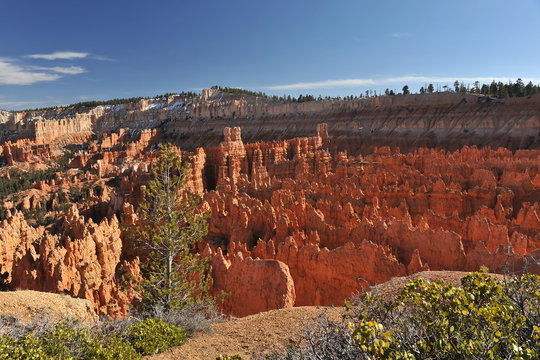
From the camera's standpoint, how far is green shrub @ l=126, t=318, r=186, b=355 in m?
7.34

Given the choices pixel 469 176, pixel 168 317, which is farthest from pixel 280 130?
pixel 168 317

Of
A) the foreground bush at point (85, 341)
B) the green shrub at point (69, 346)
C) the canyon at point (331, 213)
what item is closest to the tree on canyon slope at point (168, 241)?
the canyon at point (331, 213)

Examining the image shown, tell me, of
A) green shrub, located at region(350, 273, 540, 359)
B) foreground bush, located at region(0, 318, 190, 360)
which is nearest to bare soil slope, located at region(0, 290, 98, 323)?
foreground bush, located at region(0, 318, 190, 360)

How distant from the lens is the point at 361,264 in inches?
574

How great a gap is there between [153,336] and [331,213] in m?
16.0

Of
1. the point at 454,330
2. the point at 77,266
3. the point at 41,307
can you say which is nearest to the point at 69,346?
the point at 41,307

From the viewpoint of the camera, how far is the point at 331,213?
73.0 feet

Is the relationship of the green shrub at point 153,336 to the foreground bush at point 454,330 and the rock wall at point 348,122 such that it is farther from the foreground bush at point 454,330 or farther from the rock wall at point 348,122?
the rock wall at point 348,122

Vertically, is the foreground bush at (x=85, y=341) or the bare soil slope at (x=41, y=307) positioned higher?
the foreground bush at (x=85, y=341)

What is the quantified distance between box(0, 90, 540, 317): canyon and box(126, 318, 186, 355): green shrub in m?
4.55

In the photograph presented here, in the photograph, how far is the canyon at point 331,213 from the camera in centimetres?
1472

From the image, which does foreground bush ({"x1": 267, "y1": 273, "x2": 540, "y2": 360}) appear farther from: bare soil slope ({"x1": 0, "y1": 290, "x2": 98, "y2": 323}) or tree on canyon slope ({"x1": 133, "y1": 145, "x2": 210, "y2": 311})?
bare soil slope ({"x1": 0, "y1": 290, "x2": 98, "y2": 323})

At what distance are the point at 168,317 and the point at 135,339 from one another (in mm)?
1624

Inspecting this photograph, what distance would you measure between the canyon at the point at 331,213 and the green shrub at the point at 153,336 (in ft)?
14.9
